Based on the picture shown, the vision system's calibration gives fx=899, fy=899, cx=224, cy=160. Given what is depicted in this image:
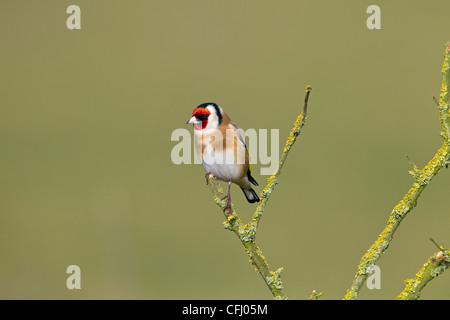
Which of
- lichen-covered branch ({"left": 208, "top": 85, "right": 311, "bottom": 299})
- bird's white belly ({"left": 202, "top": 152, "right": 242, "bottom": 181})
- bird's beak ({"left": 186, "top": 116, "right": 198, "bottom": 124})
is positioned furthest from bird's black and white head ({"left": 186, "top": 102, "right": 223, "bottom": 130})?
lichen-covered branch ({"left": 208, "top": 85, "right": 311, "bottom": 299})

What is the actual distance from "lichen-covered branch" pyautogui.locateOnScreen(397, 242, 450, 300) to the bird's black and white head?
75cm

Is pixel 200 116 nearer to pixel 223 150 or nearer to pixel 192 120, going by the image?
pixel 192 120

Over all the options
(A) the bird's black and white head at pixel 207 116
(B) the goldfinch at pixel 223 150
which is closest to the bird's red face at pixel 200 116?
(A) the bird's black and white head at pixel 207 116

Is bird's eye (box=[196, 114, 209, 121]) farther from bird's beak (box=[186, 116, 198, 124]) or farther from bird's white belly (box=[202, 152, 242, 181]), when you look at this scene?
bird's white belly (box=[202, 152, 242, 181])

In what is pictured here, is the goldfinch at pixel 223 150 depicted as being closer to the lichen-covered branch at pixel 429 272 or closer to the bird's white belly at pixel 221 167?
the bird's white belly at pixel 221 167

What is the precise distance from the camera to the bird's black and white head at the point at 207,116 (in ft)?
7.81

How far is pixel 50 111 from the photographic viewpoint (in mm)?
11594

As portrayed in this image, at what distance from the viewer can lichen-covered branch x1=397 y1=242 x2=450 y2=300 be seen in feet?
5.91

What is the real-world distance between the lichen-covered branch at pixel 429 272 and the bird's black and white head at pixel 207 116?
75 centimetres

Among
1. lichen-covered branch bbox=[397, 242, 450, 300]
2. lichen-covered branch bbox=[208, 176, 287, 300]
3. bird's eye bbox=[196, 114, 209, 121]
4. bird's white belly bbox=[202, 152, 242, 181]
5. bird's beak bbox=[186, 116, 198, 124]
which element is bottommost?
lichen-covered branch bbox=[397, 242, 450, 300]

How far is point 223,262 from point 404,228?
1826 mm

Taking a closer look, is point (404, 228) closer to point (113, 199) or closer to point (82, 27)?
point (113, 199)

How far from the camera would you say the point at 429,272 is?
1820 millimetres
